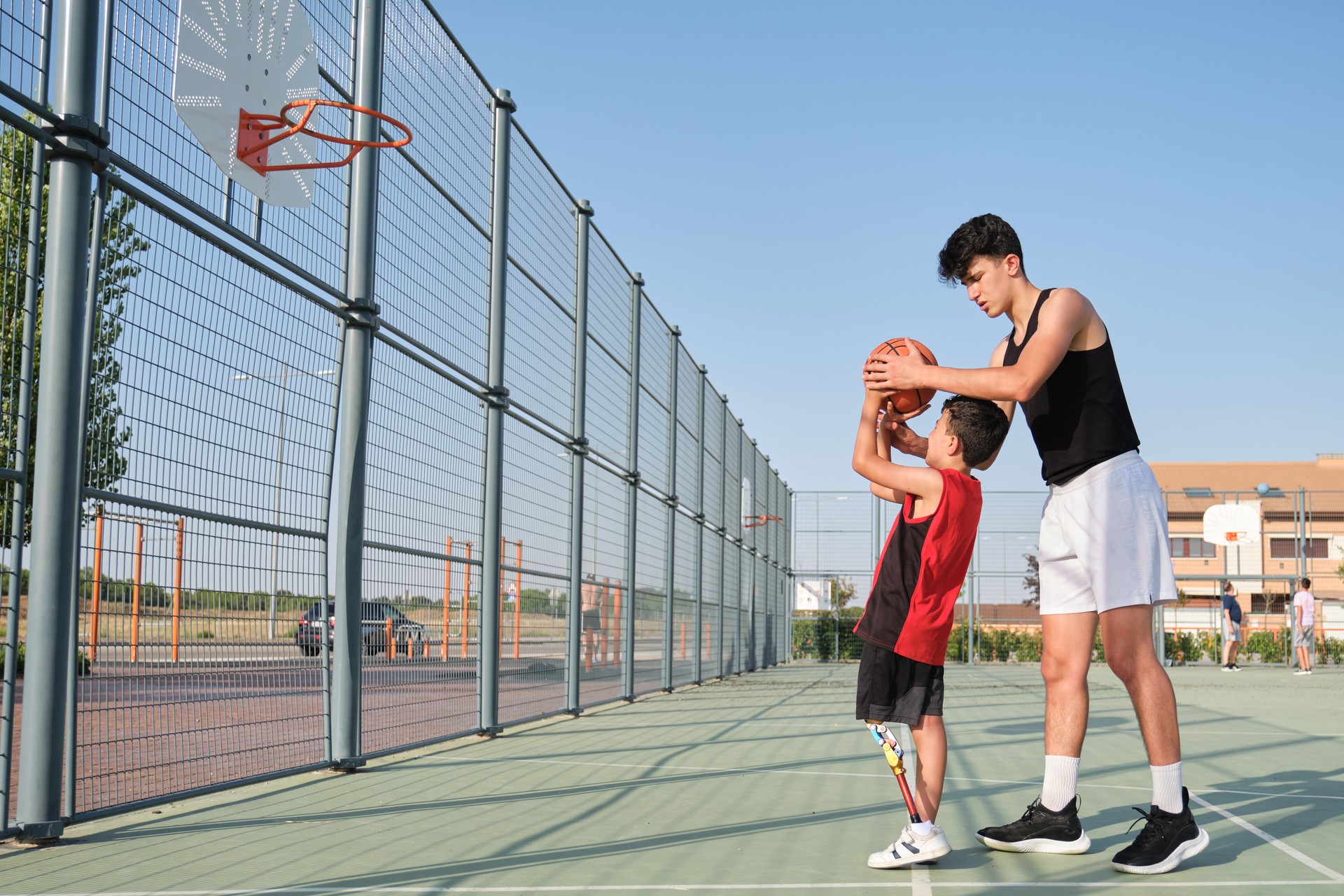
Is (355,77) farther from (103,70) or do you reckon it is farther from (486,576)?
(486,576)

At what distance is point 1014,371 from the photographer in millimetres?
3439

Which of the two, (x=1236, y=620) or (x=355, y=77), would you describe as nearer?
(x=355, y=77)

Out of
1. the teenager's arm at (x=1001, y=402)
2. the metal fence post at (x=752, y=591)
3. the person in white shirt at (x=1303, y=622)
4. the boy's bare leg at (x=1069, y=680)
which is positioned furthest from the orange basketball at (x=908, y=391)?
the person in white shirt at (x=1303, y=622)

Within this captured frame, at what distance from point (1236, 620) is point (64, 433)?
72.8ft

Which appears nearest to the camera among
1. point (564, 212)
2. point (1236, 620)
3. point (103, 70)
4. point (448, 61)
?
point (103, 70)

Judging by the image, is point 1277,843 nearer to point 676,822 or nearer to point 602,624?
point 676,822

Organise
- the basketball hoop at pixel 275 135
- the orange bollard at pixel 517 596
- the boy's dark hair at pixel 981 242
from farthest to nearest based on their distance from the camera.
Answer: the orange bollard at pixel 517 596 < the basketball hoop at pixel 275 135 < the boy's dark hair at pixel 981 242

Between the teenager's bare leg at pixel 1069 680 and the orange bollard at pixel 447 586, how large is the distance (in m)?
3.33

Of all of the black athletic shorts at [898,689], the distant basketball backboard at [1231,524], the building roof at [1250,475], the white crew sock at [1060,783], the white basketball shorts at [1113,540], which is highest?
the building roof at [1250,475]

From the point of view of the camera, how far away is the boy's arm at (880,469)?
349 centimetres

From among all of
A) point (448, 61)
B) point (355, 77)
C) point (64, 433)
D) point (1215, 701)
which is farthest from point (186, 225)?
point (1215, 701)

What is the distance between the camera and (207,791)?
4344 mm

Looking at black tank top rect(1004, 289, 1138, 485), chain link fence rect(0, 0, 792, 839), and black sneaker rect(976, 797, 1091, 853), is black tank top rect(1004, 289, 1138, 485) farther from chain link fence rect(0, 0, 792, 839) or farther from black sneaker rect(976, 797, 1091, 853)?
chain link fence rect(0, 0, 792, 839)

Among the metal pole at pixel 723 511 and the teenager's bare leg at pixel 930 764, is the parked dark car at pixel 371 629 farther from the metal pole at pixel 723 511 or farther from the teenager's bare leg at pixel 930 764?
the metal pole at pixel 723 511
